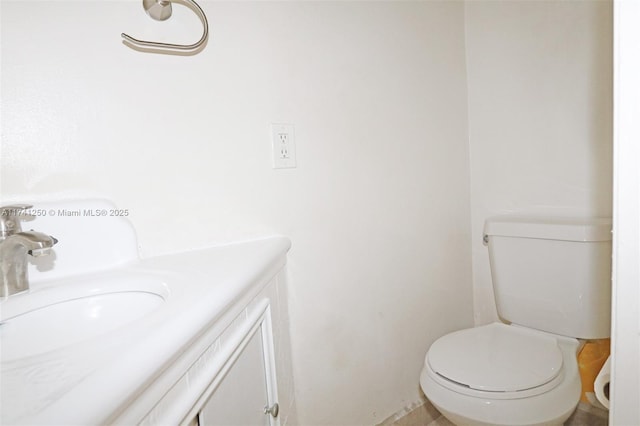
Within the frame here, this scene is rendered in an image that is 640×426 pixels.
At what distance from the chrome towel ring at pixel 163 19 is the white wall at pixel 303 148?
0.02 m

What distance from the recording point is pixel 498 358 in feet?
3.50

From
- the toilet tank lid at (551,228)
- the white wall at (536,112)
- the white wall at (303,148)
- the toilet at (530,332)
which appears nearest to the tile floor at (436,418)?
the white wall at (303,148)

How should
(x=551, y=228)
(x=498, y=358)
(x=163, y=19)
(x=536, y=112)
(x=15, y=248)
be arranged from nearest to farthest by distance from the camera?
1. (x=15, y=248)
2. (x=163, y=19)
3. (x=498, y=358)
4. (x=551, y=228)
5. (x=536, y=112)

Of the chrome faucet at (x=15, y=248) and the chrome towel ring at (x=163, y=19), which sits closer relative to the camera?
the chrome faucet at (x=15, y=248)

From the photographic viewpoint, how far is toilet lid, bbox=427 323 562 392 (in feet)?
3.14

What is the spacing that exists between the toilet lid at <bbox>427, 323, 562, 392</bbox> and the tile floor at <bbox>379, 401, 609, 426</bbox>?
1.24 feet

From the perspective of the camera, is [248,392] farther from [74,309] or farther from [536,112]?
[536,112]

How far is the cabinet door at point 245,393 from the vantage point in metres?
0.54

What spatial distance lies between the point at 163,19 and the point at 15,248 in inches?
23.3

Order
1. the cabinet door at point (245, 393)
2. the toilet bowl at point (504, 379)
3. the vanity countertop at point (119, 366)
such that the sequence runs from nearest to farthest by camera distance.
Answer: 1. the vanity countertop at point (119, 366)
2. the cabinet door at point (245, 393)
3. the toilet bowl at point (504, 379)

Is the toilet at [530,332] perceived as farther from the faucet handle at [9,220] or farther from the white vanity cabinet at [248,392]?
the faucet handle at [9,220]

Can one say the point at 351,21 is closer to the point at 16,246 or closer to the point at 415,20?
the point at 415,20

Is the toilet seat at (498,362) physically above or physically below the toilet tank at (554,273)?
below

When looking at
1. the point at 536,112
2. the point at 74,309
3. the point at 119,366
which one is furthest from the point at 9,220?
the point at 536,112
